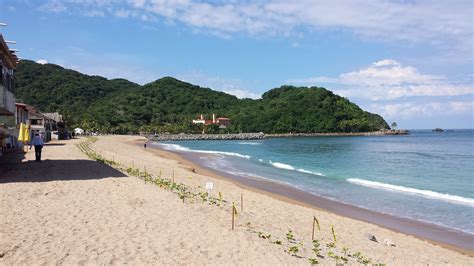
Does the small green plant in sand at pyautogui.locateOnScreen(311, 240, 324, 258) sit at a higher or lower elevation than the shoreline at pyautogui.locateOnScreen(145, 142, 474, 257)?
higher

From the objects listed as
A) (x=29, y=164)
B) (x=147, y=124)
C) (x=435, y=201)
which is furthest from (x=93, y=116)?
(x=435, y=201)

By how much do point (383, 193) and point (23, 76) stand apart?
117m

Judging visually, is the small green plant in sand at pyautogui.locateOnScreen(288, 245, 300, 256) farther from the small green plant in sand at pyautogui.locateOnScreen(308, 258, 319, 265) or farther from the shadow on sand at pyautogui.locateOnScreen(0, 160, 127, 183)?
the shadow on sand at pyautogui.locateOnScreen(0, 160, 127, 183)

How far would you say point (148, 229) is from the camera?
30.0 feet

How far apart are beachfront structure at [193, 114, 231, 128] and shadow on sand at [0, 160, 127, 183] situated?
403 ft

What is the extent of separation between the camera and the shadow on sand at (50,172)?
1518 cm

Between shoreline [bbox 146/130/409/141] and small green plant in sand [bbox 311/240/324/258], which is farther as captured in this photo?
shoreline [bbox 146/130/409/141]

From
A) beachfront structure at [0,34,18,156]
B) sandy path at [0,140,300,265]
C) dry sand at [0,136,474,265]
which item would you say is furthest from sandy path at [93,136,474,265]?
beachfront structure at [0,34,18,156]

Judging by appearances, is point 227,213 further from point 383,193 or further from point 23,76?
point 23,76

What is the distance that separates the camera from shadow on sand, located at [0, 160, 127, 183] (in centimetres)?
1518

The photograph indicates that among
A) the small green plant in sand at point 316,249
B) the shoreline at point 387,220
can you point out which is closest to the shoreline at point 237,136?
the shoreline at point 387,220

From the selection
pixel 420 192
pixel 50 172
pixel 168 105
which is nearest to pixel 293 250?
pixel 50 172

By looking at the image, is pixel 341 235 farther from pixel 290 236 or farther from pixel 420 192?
pixel 420 192

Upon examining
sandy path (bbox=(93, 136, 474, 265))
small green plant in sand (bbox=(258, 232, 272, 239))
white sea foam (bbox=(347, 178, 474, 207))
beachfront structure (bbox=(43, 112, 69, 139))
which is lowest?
white sea foam (bbox=(347, 178, 474, 207))
